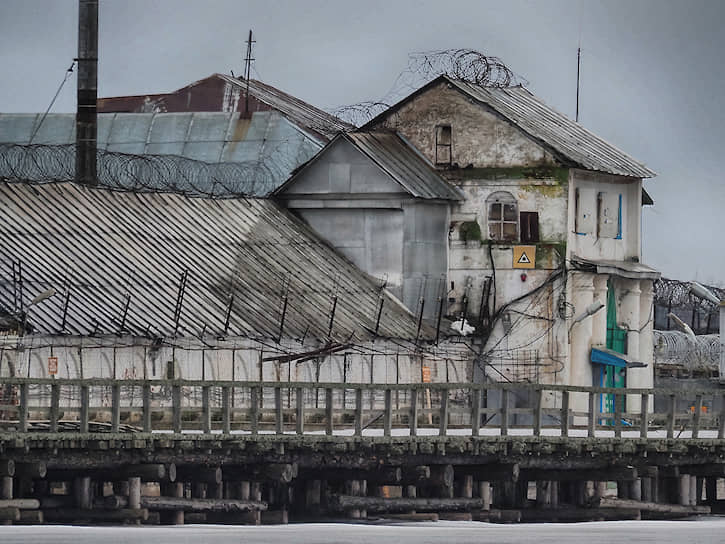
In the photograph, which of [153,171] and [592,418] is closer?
[592,418]

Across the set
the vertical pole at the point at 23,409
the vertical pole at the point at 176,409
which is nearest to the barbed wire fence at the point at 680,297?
the vertical pole at the point at 176,409

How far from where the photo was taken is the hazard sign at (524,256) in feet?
220

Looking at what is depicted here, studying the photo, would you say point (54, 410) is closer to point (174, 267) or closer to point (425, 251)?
point (174, 267)

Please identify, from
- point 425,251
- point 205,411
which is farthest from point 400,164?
point 205,411

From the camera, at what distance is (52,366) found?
2238 inches

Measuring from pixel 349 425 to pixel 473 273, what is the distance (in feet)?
34.9

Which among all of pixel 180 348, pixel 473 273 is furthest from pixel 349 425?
pixel 473 273

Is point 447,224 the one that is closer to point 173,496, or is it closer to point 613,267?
point 613,267

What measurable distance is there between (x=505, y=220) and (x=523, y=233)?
0.67 meters

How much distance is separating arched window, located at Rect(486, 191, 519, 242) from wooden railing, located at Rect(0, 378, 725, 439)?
4.49 metres

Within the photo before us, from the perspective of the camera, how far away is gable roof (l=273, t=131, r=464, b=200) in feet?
220

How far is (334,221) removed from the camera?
225ft

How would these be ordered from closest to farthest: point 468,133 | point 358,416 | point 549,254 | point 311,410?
point 358,416, point 311,410, point 549,254, point 468,133

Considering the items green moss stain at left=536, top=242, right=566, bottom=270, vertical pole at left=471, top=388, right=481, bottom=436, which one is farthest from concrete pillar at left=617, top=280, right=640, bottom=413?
vertical pole at left=471, top=388, right=481, bottom=436
